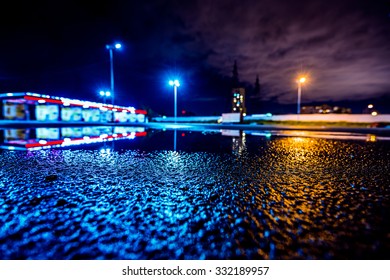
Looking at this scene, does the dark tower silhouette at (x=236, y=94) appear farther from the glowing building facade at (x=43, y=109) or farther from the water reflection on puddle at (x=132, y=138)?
the water reflection on puddle at (x=132, y=138)

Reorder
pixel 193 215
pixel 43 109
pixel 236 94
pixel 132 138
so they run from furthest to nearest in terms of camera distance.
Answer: pixel 236 94
pixel 43 109
pixel 132 138
pixel 193 215

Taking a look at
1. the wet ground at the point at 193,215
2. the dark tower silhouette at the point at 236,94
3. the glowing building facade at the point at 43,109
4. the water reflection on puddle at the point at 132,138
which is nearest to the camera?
the wet ground at the point at 193,215

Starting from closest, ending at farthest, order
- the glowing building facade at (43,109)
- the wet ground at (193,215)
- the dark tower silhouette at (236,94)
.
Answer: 1. the wet ground at (193,215)
2. the glowing building facade at (43,109)
3. the dark tower silhouette at (236,94)

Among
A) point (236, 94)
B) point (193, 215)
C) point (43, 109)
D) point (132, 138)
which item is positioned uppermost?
point (236, 94)

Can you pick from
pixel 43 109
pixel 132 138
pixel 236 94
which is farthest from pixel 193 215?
pixel 236 94

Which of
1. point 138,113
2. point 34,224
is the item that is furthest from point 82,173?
point 138,113

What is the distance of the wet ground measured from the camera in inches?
48.6

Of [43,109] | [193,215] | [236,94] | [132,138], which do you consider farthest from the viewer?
[236,94]

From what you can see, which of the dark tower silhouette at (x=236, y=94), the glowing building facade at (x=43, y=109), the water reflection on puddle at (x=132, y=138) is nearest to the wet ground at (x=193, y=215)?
the water reflection on puddle at (x=132, y=138)

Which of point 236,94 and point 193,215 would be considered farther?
point 236,94

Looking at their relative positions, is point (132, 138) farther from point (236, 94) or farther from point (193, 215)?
point (236, 94)

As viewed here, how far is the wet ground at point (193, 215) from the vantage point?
123 cm

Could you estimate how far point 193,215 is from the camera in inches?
64.6

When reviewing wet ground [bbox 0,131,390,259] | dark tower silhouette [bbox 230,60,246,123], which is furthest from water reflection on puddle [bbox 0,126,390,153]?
dark tower silhouette [bbox 230,60,246,123]
